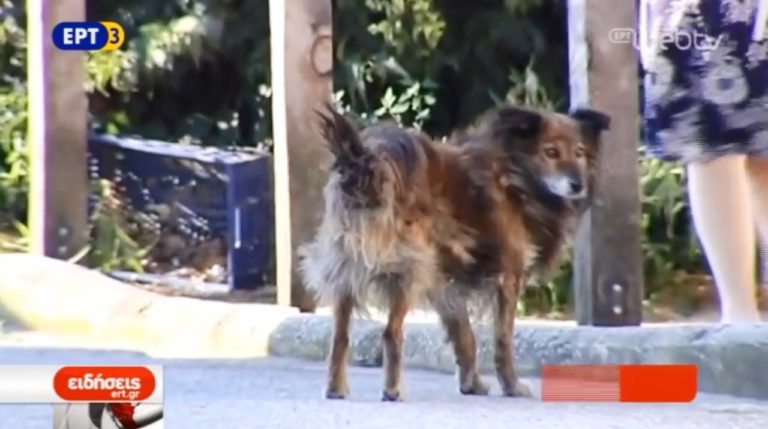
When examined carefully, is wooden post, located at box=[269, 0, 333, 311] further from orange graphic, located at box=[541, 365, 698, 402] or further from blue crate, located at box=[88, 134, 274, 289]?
orange graphic, located at box=[541, 365, 698, 402]

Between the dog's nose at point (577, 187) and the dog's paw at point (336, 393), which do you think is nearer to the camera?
the dog's paw at point (336, 393)

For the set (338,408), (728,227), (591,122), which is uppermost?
(591,122)

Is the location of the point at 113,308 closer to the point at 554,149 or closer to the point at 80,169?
the point at 80,169

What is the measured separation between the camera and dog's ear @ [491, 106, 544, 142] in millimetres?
1792

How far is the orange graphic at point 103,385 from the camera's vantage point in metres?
1.53

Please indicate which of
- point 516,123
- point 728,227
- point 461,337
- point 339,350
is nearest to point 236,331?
point 339,350

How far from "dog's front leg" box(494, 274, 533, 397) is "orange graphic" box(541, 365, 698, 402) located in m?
0.18

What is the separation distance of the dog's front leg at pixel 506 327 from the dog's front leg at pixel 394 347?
0.33ft

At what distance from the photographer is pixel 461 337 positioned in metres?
1.91

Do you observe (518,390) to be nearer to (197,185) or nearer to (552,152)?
(552,152)

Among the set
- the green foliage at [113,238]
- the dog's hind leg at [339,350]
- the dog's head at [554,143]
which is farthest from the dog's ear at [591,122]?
the green foliage at [113,238]

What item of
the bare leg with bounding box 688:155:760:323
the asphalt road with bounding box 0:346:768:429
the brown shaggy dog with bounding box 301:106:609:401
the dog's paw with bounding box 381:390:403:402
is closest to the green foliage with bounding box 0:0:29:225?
the asphalt road with bounding box 0:346:768:429

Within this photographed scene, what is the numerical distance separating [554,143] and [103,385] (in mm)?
543

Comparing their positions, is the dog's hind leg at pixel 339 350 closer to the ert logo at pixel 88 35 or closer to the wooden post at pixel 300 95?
the wooden post at pixel 300 95
